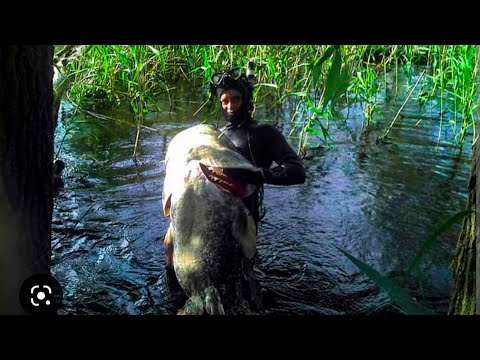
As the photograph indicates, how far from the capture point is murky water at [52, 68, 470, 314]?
2.52m

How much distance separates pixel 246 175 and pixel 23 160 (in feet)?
2.89

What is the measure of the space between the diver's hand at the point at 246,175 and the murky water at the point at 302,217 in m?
0.63

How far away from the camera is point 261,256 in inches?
116

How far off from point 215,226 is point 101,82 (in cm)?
242

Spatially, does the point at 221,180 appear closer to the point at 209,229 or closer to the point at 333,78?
the point at 209,229

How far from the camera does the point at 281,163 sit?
2.33 metres

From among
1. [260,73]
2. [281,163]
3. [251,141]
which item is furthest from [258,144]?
[260,73]

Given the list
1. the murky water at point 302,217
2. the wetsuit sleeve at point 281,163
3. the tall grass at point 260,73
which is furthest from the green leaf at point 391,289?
the tall grass at point 260,73

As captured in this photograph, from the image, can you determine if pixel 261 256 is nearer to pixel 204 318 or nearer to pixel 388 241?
pixel 388 241

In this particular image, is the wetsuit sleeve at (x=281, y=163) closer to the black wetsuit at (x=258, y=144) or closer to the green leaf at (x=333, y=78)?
the black wetsuit at (x=258, y=144)

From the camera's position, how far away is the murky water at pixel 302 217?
2.52 metres

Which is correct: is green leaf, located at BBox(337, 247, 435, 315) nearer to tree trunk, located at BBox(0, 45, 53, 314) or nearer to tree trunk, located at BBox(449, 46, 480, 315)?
tree trunk, located at BBox(449, 46, 480, 315)
